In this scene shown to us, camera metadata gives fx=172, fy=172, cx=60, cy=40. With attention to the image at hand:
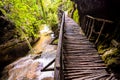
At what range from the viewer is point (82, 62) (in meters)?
7.81

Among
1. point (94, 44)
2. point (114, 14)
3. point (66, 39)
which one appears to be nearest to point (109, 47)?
point (114, 14)

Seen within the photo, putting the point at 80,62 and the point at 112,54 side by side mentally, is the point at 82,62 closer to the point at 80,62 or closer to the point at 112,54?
the point at 80,62

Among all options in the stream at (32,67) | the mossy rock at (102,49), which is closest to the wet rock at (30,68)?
the stream at (32,67)

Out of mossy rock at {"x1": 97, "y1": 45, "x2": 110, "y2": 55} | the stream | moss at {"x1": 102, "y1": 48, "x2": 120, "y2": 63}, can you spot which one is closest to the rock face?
the stream

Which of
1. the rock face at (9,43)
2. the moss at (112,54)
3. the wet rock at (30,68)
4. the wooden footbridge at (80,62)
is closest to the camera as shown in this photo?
the wooden footbridge at (80,62)

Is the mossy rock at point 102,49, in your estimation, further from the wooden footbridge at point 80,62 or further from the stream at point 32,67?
the stream at point 32,67

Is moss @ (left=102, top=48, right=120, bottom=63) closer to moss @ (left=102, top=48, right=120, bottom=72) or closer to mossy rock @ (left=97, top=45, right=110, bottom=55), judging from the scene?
moss @ (left=102, top=48, right=120, bottom=72)

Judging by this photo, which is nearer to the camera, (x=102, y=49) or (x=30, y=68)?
(x=102, y=49)

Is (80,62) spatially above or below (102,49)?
below

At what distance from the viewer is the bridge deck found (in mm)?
6629

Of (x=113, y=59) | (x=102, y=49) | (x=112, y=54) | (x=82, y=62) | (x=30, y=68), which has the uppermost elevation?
(x=112, y=54)

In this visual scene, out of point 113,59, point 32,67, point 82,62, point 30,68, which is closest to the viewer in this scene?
point 113,59

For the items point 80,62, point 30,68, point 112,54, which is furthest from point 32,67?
point 112,54

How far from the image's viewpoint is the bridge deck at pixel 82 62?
6629 millimetres
